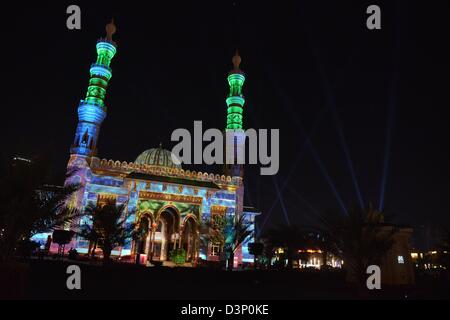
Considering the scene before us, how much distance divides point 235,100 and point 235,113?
1782mm

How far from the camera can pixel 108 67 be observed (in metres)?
38.2

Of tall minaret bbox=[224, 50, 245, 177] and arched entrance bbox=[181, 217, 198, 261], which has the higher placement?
tall minaret bbox=[224, 50, 245, 177]

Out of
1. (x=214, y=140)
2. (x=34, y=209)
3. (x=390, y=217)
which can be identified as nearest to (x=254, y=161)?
(x=214, y=140)

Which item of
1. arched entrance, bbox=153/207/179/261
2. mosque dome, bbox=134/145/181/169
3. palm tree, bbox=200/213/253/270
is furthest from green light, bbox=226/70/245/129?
arched entrance, bbox=153/207/179/261

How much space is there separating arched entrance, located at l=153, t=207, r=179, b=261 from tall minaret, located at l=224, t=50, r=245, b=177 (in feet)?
26.3

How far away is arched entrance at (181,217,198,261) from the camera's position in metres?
34.5

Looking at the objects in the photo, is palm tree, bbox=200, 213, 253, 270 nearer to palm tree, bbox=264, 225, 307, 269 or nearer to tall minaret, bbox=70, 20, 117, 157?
palm tree, bbox=264, 225, 307, 269

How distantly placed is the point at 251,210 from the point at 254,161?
7604mm

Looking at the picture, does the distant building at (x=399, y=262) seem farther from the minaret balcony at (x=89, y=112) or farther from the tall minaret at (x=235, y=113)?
the minaret balcony at (x=89, y=112)

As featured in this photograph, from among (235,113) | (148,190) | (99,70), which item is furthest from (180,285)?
(99,70)

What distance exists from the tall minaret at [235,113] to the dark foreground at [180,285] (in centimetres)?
1911

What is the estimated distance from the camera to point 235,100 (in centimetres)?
4269
